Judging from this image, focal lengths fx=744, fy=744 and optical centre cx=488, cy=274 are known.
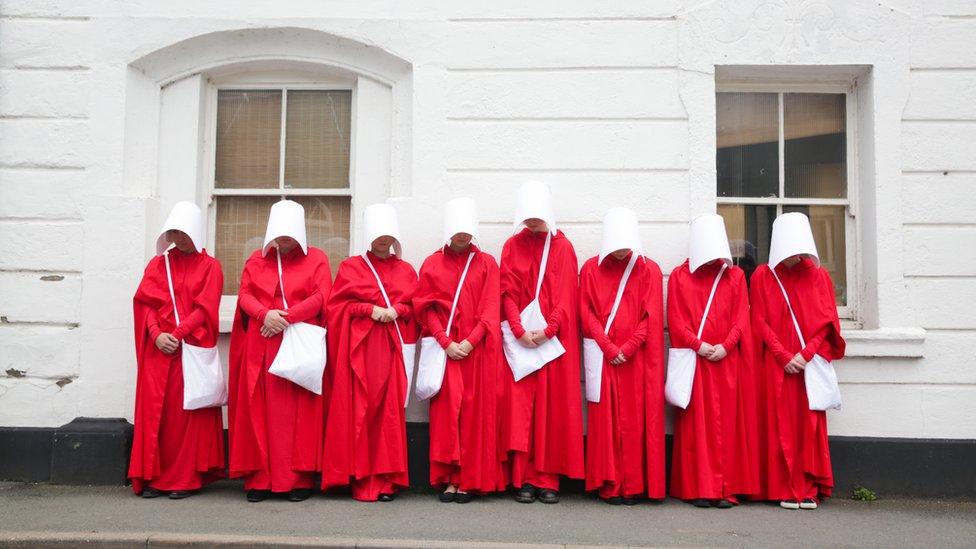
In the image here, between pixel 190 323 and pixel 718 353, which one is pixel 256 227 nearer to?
pixel 190 323

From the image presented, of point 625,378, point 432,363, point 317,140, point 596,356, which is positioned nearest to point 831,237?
point 625,378

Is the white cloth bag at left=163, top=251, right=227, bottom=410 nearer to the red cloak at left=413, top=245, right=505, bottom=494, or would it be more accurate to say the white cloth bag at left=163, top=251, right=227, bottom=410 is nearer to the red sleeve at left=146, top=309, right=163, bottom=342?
the red sleeve at left=146, top=309, right=163, bottom=342

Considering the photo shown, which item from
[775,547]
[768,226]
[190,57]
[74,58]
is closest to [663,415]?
[775,547]

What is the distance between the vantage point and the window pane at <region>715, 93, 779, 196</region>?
21.1 ft

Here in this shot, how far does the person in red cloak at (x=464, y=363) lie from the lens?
5438 millimetres

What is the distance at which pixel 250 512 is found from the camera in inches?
203

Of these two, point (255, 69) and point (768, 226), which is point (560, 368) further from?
point (255, 69)

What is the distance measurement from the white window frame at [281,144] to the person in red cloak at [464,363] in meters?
1.28

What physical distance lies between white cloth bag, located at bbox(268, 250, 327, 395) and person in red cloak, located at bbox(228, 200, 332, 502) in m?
0.08

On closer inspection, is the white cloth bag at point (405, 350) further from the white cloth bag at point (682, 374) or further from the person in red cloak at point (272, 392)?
the white cloth bag at point (682, 374)

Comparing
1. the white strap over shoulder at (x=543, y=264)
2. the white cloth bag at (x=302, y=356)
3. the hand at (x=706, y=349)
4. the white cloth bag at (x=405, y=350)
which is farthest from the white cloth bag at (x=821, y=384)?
the white cloth bag at (x=302, y=356)

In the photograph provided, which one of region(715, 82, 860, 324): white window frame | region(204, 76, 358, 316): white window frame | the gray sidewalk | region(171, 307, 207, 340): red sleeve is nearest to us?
the gray sidewalk

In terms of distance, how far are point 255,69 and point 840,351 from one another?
5365 millimetres

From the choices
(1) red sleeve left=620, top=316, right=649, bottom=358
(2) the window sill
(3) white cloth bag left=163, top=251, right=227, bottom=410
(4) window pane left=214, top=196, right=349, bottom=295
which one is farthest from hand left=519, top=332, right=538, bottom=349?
(2) the window sill
